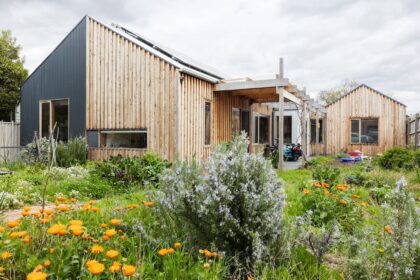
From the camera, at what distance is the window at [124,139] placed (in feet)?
30.3

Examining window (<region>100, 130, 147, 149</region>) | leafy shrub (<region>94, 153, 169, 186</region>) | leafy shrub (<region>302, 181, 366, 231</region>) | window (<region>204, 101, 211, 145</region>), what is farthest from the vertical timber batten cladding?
leafy shrub (<region>302, 181, 366, 231</region>)

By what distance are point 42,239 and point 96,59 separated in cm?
927

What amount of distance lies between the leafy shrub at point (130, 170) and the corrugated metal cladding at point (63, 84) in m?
4.68

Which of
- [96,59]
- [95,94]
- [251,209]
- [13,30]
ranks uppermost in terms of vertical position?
[13,30]

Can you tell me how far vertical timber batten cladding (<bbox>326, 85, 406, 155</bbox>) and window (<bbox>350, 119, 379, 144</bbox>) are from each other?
0.05 meters

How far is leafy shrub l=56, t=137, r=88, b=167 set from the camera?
9.02 meters

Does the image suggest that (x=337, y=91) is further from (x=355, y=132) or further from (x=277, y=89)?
(x=277, y=89)

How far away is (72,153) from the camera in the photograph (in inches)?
367

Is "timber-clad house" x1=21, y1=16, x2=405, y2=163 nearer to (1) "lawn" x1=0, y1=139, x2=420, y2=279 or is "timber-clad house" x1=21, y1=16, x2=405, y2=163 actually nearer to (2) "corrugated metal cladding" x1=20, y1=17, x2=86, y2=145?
(2) "corrugated metal cladding" x1=20, y1=17, x2=86, y2=145

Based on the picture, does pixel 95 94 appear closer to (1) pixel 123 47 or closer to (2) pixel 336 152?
(1) pixel 123 47

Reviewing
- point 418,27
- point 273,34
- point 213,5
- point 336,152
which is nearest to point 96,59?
point 213,5

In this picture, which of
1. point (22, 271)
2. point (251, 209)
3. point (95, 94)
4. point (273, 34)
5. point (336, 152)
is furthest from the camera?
point (336, 152)

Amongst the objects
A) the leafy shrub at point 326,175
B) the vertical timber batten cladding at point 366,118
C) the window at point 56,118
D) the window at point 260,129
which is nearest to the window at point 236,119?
the window at point 260,129

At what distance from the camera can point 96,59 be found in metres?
10.2
